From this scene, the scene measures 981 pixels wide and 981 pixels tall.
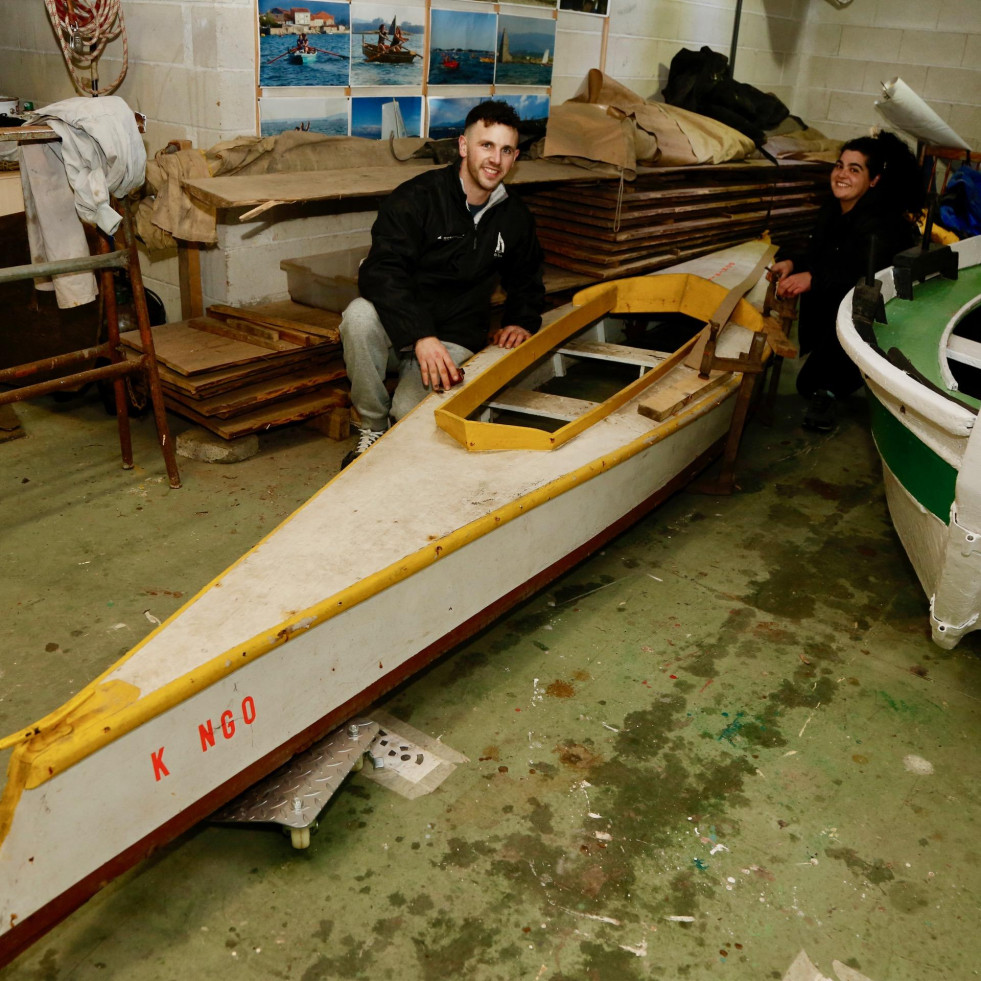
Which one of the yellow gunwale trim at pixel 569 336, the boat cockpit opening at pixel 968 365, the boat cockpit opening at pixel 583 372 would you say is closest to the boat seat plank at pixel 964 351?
the boat cockpit opening at pixel 968 365

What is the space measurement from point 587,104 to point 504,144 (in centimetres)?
211

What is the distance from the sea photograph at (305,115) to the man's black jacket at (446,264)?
1.28 metres

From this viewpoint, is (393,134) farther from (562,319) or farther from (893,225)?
(893,225)

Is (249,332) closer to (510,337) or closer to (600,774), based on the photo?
(510,337)

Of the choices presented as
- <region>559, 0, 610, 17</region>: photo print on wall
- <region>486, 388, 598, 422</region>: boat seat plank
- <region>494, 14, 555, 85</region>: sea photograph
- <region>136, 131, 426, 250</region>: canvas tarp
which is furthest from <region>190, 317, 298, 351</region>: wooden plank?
<region>559, 0, 610, 17</region>: photo print on wall

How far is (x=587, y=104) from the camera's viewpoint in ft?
17.5

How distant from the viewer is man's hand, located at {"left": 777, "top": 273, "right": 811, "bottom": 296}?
4465 mm

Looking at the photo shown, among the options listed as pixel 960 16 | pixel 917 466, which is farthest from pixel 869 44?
pixel 917 466

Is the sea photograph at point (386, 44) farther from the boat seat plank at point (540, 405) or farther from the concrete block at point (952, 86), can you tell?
the concrete block at point (952, 86)

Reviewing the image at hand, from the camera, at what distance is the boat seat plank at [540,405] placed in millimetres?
3504

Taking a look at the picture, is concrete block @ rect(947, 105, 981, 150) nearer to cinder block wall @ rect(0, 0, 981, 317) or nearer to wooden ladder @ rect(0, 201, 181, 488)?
cinder block wall @ rect(0, 0, 981, 317)

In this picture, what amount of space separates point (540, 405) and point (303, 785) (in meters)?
1.85

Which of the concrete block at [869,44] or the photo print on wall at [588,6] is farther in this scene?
the concrete block at [869,44]

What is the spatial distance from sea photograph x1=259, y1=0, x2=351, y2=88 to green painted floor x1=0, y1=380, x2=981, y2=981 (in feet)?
6.88
